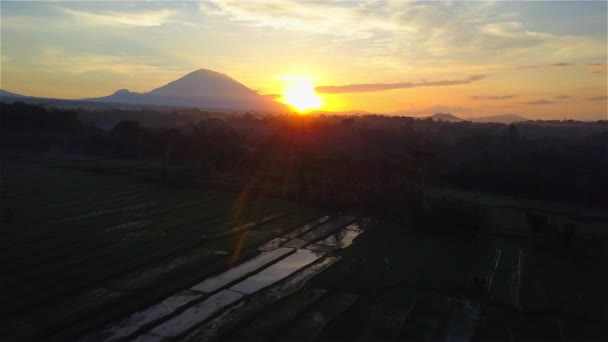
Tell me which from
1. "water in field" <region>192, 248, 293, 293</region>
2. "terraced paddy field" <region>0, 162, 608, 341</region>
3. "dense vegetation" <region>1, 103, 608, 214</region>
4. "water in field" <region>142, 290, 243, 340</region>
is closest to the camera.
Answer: "water in field" <region>142, 290, 243, 340</region>

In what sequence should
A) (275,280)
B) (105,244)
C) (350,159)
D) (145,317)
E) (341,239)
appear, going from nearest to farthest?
(145,317) → (275,280) → (105,244) → (341,239) → (350,159)

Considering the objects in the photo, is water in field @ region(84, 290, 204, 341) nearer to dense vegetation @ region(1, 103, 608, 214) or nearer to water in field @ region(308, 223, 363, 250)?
water in field @ region(308, 223, 363, 250)

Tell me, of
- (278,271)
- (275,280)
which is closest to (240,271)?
(278,271)

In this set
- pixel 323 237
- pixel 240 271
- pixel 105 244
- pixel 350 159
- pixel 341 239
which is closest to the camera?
pixel 240 271

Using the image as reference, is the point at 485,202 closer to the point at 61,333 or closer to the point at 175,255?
the point at 175,255

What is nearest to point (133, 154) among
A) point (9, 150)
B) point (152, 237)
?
point (9, 150)

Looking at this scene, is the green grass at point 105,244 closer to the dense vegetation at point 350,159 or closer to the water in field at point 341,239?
the water in field at point 341,239

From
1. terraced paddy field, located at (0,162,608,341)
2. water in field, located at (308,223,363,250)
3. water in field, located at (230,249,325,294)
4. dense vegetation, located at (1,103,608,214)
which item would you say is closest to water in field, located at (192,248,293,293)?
terraced paddy field, located at (0,162,608,341)

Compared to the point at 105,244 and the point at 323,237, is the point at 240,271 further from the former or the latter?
the point at 323,237
